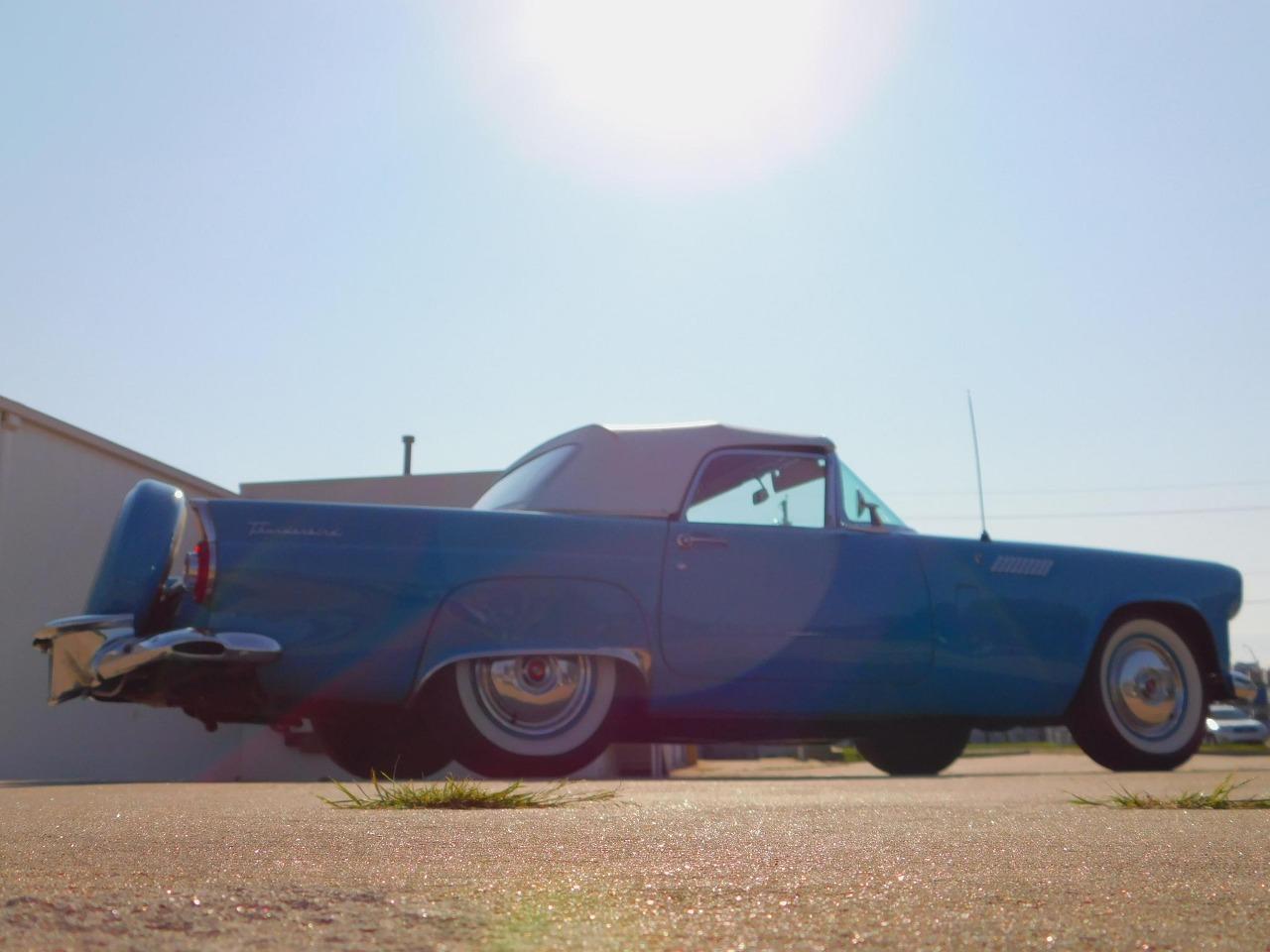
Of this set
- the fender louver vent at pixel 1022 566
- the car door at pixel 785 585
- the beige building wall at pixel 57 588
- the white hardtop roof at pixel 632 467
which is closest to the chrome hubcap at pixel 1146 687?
the fender louver vent at pixel 1022 566

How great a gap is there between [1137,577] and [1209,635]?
0.57 meters

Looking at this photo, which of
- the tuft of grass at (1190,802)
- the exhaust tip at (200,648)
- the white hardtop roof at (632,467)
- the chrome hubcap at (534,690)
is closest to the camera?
the tuft of grass at (1190,802)

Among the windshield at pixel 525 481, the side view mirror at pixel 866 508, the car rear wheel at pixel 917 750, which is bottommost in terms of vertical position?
the car rear wheel at pixel 917 750

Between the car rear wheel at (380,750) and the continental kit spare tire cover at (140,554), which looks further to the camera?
the car rear wheel at (380,750)

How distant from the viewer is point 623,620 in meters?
5.21

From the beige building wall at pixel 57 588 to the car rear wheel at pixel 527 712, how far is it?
596 cm

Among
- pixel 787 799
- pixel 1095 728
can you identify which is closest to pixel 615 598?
pixel 787 799

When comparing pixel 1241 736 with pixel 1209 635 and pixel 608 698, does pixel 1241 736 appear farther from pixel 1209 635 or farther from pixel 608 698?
pixel 608 698

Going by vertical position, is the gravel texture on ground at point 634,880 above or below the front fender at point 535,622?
below

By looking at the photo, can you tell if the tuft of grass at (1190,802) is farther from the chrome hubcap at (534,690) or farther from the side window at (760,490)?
the side window at (760,490)

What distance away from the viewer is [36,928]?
126 cm

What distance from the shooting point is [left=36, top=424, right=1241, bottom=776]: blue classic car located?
4.84 meters

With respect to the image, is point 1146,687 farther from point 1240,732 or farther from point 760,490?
point 1240,732

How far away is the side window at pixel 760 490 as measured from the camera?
5.68 meters
